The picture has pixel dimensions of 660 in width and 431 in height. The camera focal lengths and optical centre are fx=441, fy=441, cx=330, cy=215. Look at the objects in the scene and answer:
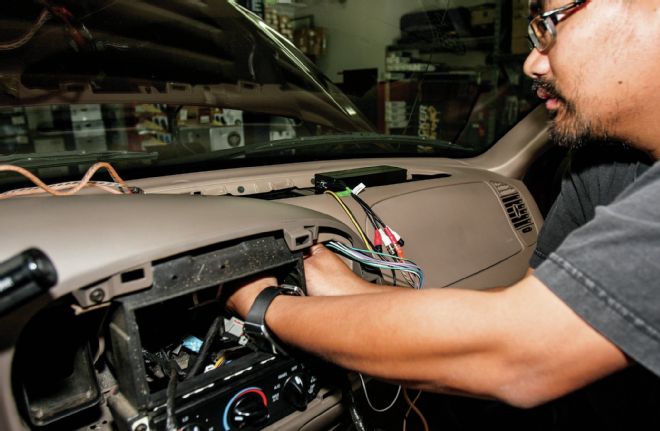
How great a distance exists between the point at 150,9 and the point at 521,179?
1592 millimetres

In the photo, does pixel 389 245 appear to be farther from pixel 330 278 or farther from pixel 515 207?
pixel 515 207

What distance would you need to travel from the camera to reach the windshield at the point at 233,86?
1203mm

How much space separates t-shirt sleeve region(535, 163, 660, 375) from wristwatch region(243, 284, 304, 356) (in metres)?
0.47

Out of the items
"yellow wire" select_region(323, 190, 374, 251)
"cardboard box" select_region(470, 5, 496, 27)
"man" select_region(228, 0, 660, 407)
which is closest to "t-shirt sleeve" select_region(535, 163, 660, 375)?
"man" select_region(228, 0, 660, 407)

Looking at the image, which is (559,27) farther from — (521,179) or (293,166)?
(521,179)

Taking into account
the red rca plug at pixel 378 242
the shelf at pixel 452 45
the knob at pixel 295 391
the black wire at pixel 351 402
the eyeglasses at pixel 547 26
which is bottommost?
the black wire at pixel 351 402

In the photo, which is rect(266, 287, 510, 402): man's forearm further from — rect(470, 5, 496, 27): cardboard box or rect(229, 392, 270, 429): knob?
rect(470, 5, 496, 27): cardboard box

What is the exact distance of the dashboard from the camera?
0.62m

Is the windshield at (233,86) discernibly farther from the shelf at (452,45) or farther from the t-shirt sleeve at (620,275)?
the t-shirt sleeve at (620,275)

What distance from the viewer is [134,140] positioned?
1.70 meters

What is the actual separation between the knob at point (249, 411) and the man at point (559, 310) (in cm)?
12

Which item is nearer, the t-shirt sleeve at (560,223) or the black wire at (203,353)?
the black wire at (203,353)

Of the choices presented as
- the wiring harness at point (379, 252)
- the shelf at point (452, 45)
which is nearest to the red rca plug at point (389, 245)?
the wiring harness at point (379, 252)

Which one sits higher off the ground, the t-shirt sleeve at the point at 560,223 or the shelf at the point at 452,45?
the shelf at the point at 452,45
